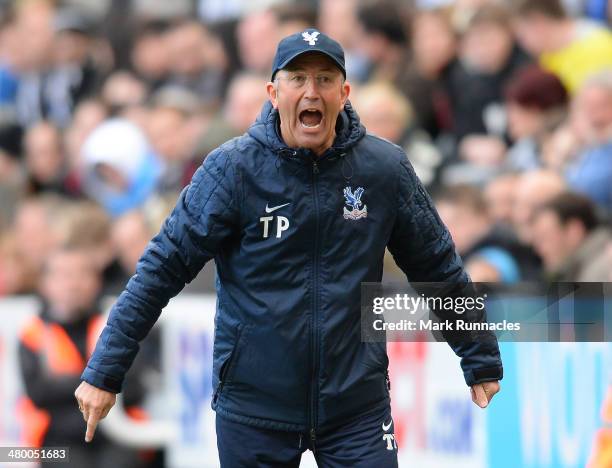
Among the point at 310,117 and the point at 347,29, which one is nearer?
the point at 310,117

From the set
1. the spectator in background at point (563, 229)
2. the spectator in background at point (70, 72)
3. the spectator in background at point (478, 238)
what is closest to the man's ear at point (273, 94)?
the spectator in background at point (478, 238)

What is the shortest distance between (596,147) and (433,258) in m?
3.61

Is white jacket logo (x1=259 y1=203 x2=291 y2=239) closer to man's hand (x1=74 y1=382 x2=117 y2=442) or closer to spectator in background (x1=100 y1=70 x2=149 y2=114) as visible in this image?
man's hand (x1=74 y1=382 x2=117 y2=442)

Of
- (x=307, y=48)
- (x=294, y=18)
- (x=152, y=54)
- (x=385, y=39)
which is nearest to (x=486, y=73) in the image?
(x=385, y=39)

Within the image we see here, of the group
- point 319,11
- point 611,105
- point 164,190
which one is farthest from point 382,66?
point 611,105

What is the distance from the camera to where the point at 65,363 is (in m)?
7.90

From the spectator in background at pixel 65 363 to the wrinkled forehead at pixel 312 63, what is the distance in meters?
3.40

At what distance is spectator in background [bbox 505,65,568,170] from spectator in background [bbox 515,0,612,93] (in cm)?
33

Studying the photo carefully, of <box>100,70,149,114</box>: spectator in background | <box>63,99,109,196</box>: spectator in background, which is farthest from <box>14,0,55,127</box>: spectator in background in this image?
<box>63,99,109,196</box>: spectator in background

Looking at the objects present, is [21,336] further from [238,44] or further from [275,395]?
[238,44]

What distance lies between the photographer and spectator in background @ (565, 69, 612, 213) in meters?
8.38

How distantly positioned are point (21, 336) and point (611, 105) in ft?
12.7

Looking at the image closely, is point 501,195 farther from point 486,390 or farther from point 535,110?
point 486,390

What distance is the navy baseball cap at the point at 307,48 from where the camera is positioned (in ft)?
15.8
